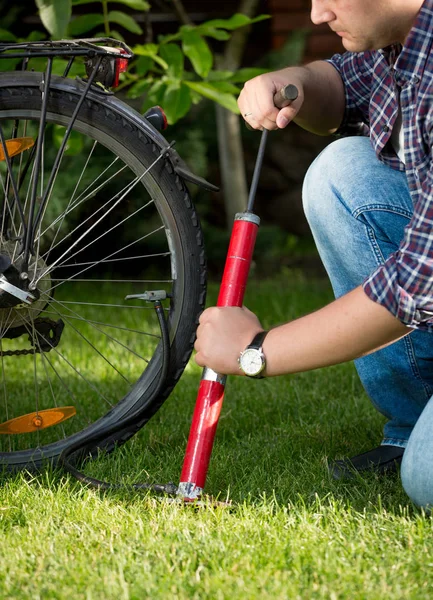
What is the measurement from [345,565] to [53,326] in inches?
36.6

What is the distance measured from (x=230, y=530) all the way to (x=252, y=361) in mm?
298

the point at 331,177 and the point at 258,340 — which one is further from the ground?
the point at 331,177

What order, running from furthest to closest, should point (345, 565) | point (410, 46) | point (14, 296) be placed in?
point (14, 296) → point (410, 46) → point (345, 565)

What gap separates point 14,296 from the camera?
186cm

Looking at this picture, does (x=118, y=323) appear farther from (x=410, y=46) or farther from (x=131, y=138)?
(x=410, y=46)

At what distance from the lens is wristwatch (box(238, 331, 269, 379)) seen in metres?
1.50

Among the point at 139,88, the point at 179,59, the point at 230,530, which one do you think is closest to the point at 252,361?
the point at 230,530

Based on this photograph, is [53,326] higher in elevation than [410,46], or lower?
lower

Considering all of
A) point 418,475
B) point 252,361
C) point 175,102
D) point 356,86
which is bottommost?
point 418,475

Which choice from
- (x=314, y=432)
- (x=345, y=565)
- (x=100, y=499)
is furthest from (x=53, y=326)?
(x=345, y=565)

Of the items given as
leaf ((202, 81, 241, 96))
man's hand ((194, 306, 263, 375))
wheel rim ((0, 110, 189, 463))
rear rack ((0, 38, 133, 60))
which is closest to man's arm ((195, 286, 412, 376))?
man's hand ((194, 306, 263, 375))

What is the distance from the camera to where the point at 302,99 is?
1806mm

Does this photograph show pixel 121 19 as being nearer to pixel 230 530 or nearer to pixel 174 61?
pixel 174 61

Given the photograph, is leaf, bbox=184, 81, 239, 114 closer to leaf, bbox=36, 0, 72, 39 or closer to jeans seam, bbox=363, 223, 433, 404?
leaf, bbox=36, 0, 72, 39
